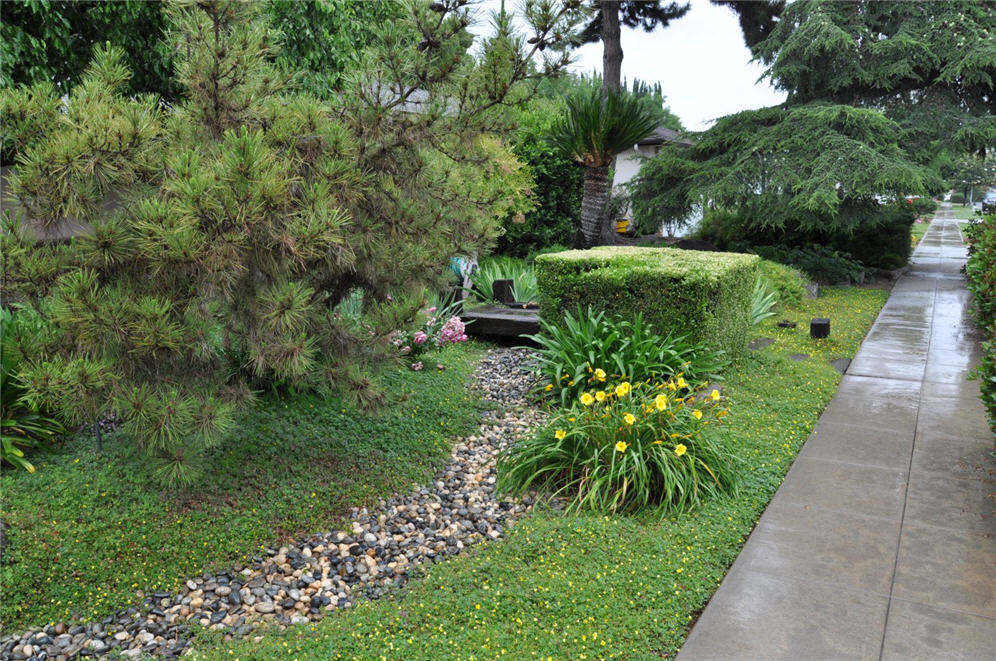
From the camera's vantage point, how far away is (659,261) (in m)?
7.11

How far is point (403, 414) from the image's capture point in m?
5.36

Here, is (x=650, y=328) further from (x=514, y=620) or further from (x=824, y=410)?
(x=514, y=620)

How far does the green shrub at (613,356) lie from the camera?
599 cm

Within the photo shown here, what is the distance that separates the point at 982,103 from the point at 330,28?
39.1 feet

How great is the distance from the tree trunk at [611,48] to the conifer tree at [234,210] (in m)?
11.1

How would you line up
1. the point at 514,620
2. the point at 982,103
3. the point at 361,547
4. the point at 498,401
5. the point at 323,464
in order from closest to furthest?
the point at 514,620 < the point at 361,547 < the point at 323,464 < the point at 498,401 < the point at 982,103

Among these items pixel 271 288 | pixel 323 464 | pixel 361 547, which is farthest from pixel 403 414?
pixel 271 288

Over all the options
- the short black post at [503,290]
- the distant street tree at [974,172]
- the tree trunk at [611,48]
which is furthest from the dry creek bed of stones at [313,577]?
the distant street tree at [974,172]

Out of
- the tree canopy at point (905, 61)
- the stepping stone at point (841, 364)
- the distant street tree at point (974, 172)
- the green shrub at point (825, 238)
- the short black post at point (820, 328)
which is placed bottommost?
the stepping stone at point (841, 364)

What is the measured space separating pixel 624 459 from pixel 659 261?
10.5ft

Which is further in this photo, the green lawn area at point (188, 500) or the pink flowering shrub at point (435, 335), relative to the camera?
the pink flowering shrub at point (435, 335)

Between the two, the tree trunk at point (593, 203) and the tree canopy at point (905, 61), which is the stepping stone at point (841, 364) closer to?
the tree trunk at point (593, 203)

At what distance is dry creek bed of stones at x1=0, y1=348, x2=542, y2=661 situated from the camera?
320 cm

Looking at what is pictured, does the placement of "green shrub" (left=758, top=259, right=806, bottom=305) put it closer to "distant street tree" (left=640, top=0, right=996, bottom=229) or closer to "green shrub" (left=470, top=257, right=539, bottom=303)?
"distant street tree" (left=640, top=0, right=996, bottom=229)
